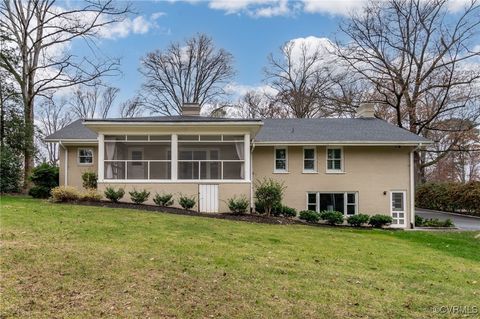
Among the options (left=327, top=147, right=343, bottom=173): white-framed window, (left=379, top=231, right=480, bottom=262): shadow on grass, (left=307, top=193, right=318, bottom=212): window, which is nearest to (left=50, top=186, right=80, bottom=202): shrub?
(left=307, top=193, right=318, bottom=212): window

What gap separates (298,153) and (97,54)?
13.2 meters

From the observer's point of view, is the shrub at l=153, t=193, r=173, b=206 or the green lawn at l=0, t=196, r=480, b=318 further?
the shrub at l=153, t=193, r=173, b=206

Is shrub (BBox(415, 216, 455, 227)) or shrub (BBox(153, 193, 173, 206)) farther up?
shrub (BBox(153, 193, 173, 206))

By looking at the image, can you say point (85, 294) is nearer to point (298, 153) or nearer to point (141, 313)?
point (141, 313)

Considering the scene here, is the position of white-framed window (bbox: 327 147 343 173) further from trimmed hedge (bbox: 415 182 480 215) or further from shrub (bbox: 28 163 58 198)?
shrub (bbox: 28 163 58 198)

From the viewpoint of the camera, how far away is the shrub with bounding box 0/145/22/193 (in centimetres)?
1742

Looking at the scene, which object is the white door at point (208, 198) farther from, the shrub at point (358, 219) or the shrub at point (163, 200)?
the shrub at point (358, 219)

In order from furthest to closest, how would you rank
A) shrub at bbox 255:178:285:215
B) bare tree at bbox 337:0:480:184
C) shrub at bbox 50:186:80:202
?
bare tree at bbox 337:0:480:184 < shrub at bbox 255:178:285:215 < shrub at bbox 50:186:80:202

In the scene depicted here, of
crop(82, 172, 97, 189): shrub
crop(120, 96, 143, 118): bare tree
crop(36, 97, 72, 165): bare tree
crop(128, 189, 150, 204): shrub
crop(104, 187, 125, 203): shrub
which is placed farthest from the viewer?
crop(36, 97, 72, 165): bare tree

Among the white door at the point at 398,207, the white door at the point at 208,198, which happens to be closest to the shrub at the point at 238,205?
the white door at the point at 208,198

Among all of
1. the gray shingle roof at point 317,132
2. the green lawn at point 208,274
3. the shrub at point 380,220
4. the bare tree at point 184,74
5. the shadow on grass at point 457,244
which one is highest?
the bare tree at point 184,74

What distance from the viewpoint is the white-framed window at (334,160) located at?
16.5 m

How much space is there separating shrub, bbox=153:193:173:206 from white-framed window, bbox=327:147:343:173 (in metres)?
7.32

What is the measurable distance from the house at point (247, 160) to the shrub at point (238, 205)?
36 centimetres
